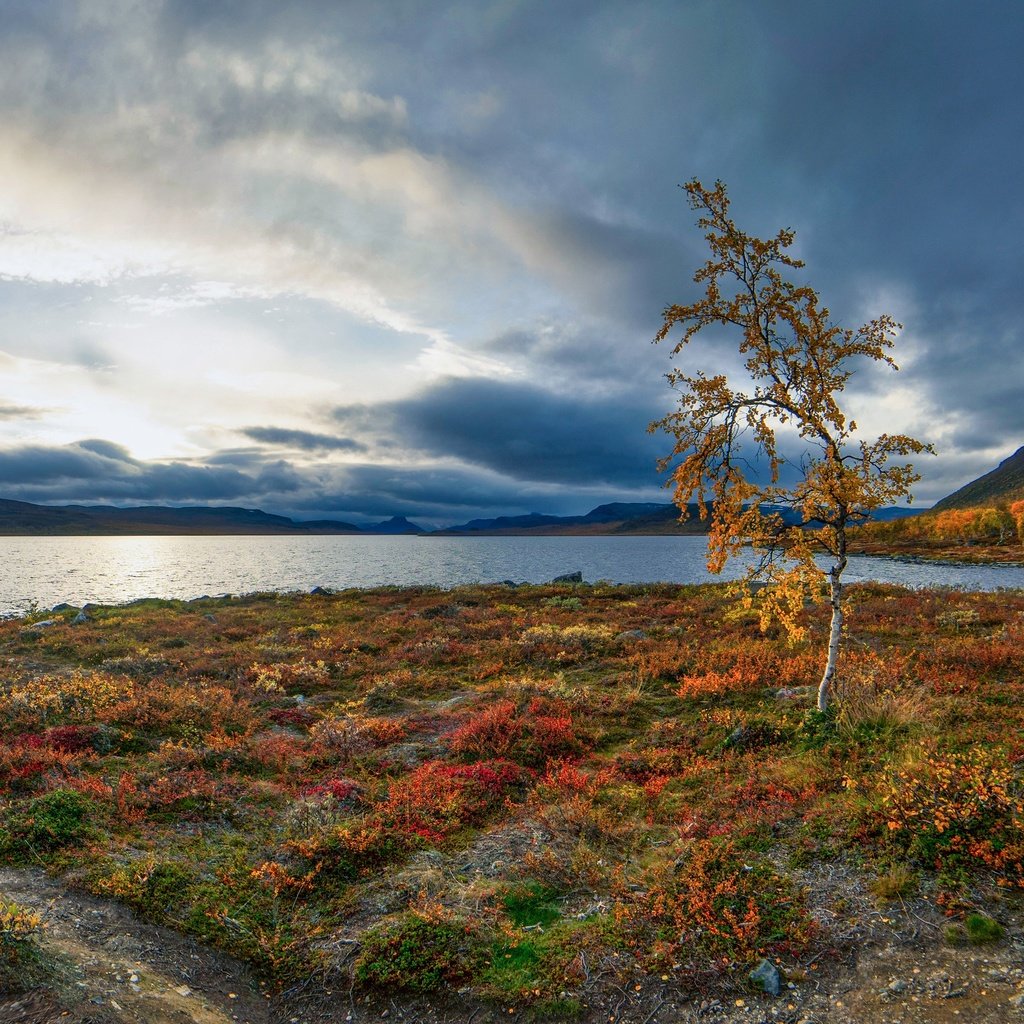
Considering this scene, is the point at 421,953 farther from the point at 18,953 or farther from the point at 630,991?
the point at 18,953

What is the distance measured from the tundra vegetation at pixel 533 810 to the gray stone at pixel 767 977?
0.16m

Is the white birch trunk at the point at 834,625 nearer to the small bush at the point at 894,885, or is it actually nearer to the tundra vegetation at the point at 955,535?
the small bush at the point at 894,885

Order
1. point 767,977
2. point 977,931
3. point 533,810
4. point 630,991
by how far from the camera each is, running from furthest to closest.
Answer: point 533,810
point 977,931
point 630,991
point 767,977

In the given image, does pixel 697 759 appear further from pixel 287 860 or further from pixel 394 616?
pixel 394 616

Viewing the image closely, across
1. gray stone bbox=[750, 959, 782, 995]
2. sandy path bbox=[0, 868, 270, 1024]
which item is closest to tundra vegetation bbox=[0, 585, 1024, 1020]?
gray stone bbox=[750, 959, 782, 995]

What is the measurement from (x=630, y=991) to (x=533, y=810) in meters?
4.66

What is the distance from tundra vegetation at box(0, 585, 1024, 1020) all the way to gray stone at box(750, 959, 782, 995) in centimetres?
16

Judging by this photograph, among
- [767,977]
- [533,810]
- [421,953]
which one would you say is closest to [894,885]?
[767,977]

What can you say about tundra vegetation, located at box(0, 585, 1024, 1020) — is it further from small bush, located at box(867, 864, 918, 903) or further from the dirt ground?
the dirt ground

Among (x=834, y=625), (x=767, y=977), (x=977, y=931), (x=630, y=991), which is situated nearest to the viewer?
(x=767, y=977)

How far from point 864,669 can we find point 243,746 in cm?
1693

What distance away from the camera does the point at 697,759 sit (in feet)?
40.7

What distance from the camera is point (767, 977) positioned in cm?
594

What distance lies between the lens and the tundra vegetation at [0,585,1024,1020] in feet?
22.1
